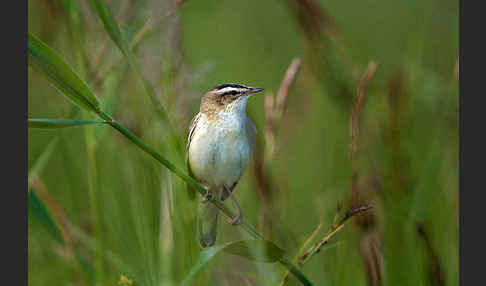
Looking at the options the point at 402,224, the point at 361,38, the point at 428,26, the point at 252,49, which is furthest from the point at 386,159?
the point at 361,38

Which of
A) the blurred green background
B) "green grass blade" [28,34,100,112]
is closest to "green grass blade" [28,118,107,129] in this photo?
"green grass blade" [28,34,100,112]

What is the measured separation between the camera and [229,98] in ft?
9.42

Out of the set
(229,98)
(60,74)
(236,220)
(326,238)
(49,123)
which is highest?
(229,98)

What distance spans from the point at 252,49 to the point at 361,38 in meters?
2.11

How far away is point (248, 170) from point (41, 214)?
916 mm

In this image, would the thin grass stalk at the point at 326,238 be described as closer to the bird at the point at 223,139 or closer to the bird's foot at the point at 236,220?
the bird's foot at the point at 236,220

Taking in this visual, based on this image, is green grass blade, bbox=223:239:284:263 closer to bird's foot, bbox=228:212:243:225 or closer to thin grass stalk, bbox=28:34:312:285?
bird's foot, bbox=228:212:243:225

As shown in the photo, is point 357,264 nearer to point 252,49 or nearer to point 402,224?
point 402,224

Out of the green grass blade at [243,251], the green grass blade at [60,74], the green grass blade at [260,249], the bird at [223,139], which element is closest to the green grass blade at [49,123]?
the green grass blade at [60,74]

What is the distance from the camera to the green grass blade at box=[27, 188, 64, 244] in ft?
6.33

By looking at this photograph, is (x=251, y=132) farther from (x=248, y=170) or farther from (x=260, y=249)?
(x=260, y=249)

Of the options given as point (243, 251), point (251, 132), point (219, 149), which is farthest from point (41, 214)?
point (251, 132)

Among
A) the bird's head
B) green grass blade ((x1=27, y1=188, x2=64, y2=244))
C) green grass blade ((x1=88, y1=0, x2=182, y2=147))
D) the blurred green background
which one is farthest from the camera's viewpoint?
the bird's head

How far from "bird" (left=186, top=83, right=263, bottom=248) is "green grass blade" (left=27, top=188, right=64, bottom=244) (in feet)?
2.70
